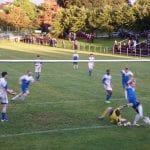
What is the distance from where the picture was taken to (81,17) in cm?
9631

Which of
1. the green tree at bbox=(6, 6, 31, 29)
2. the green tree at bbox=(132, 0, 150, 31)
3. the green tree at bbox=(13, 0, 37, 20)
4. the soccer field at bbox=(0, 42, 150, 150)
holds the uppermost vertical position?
the green tree at bbox=(13, 0, 37, 20)

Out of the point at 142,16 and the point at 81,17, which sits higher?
the point at 81,17

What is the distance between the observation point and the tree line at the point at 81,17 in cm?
8631

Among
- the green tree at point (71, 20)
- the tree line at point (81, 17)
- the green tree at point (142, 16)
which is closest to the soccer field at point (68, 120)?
the green tree at point (142, 16)

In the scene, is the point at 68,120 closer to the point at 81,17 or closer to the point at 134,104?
the point at 134,104

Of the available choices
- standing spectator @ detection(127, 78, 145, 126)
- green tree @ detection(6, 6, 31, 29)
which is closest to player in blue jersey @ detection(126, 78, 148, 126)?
standing spectator @ detection(127, 78, 145, 126)

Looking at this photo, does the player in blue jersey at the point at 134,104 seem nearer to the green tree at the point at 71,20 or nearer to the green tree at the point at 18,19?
the green tree at the point at 71,20

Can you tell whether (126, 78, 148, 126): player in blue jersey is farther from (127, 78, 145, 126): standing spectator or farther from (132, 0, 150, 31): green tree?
(132, 0, 150, 31): green tree

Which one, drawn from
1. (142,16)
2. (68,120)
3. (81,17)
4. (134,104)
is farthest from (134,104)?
(81,17)

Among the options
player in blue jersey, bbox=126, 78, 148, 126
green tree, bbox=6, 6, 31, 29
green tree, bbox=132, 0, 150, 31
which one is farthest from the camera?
green tree, bbox=6, 6, 31, 29

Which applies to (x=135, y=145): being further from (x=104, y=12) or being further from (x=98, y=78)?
(x=104, y=12)

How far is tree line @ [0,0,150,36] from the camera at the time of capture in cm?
8631

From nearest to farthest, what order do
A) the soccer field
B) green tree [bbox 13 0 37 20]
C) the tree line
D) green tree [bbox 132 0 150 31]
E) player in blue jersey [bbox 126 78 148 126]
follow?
the soccer field < player in blue jersey [bbox 126 78 148 126] < green tree [bbox 132 0 150 31] < the tree line < green tree [bbox 13 0 37 20]

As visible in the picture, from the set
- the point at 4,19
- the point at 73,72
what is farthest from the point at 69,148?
the point at 4,19
